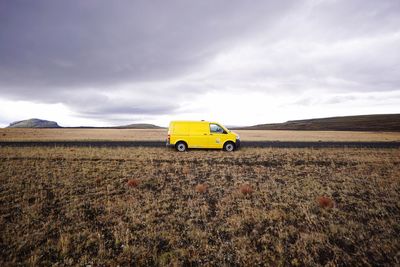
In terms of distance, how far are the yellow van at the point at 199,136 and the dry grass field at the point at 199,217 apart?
16.7 feet

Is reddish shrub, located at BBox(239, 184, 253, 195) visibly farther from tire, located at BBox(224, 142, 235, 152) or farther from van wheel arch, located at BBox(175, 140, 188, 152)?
van wheel arch, located at BBox(175, 140, 188, 152)

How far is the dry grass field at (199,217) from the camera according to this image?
3303mm

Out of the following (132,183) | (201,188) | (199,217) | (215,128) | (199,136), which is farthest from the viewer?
(215,128)

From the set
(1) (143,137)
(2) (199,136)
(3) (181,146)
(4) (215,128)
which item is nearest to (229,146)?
(4) (215,128)

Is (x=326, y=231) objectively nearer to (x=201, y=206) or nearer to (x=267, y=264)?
(x=267, y=264)

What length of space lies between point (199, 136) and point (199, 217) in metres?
9.10

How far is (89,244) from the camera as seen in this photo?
3605 millimetres

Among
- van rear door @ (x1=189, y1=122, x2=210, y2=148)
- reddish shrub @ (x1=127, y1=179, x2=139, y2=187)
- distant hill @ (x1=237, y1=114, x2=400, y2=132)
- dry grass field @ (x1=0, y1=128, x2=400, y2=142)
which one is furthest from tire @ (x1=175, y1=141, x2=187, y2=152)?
distant hill @ (x1=237, y1=114, x2=400, y2=132)

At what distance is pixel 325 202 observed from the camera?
17.1 ft

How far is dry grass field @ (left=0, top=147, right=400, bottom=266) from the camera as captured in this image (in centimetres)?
330

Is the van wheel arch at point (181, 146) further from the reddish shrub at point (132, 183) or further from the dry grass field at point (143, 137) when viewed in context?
the dry grass field at point (143, 137)

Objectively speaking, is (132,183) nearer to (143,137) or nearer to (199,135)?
(199,135)

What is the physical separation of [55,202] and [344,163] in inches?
511

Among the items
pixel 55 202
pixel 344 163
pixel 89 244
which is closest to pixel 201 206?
pixel 89 244
